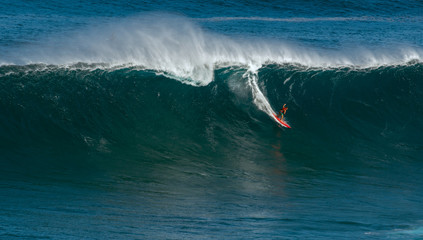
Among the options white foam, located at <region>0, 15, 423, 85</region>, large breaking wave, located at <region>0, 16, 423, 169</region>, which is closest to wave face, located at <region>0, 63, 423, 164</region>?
large breaking wave, located at <region>0, 16, 423, 169</region>

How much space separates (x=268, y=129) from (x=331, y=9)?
1897 cm

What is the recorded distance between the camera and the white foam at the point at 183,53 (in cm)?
1384

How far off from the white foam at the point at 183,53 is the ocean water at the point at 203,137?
2.6 inches

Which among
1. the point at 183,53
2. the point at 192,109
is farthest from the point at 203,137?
the point at 183,53

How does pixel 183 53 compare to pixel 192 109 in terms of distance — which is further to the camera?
pixel 183 53

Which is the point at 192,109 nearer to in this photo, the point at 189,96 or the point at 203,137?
the point at 189,96

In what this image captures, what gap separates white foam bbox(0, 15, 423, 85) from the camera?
1384cm

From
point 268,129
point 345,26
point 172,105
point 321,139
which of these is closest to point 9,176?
point 172,105

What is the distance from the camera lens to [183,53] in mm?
14109

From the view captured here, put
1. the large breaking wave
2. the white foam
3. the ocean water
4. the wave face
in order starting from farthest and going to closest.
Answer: the white foam
the large breaking wave
the wave face
the ocean water

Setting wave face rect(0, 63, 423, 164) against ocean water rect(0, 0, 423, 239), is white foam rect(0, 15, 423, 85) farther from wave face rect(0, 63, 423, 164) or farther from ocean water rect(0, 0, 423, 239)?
wave face rect(0, 63, 423, 164)

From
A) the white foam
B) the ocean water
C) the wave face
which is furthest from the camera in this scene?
the white foam

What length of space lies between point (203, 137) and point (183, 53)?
374cm

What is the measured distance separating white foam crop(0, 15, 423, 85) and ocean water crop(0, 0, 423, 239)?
0.07m
